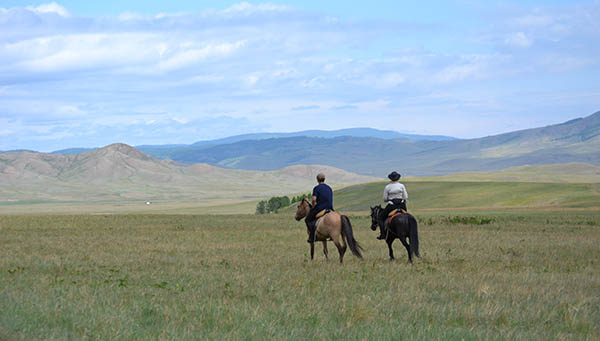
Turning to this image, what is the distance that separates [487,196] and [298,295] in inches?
3392

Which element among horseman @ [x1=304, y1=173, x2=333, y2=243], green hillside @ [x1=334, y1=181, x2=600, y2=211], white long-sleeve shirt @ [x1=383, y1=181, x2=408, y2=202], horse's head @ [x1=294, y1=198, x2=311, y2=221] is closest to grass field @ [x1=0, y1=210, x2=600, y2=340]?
horseman @ [x1=304, y1=173, x2=333, y2=243]

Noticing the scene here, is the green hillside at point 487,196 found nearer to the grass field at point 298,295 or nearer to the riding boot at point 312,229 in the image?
the grass field at point 298,295

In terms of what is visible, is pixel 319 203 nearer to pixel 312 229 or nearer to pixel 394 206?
pixel 312 229

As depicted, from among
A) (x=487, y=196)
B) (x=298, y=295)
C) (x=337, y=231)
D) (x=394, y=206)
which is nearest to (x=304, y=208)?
(x=337, y=231)

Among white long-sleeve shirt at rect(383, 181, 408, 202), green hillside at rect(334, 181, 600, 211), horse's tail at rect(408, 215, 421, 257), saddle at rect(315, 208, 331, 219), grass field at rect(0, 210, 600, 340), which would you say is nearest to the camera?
grass field at rect(0, 210, 600, 340)

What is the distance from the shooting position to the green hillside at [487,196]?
257 feet

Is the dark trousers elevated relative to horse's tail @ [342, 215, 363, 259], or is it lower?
elevated

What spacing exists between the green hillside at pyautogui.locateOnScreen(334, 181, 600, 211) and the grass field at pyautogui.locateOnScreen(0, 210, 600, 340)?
2103 inches

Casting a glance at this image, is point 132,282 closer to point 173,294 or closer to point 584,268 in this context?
point 173,294

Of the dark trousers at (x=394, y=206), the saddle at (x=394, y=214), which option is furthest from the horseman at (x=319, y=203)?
the saddle at (x=394, y=214)

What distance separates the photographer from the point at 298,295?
1298 centimetres

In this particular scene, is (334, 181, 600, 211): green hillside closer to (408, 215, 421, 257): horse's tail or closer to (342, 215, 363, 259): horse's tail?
(408, 215, 421, 257): horse's tail

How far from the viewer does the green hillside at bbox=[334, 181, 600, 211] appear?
78.3 meters

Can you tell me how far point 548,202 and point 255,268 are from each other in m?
66.1
